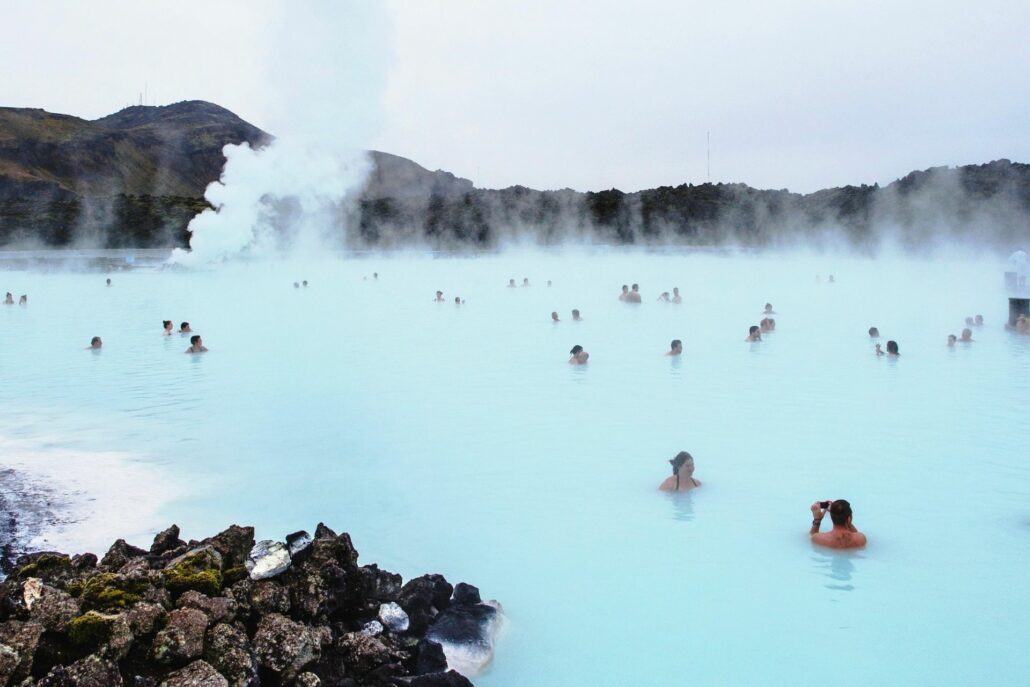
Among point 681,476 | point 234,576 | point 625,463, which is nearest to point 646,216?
point 625,463

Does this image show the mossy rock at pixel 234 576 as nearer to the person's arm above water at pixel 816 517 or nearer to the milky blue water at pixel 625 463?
the milky blue water at pixel 625 463

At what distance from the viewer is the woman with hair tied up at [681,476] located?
729 centimetres

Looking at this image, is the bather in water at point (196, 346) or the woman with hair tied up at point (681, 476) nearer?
the woman with hair tied up at point (681, 476)

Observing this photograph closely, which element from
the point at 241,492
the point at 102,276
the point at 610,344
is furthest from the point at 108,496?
the point at 102,276

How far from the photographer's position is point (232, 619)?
4066 millimetres

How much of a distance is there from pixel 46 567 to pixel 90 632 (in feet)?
3.82

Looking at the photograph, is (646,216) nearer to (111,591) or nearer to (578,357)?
(578,357)

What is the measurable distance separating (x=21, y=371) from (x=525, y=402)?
826 centimetres

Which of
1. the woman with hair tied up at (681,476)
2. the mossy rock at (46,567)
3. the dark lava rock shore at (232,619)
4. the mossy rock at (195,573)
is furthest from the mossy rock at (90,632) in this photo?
the woman with hair tied up at (681,476)

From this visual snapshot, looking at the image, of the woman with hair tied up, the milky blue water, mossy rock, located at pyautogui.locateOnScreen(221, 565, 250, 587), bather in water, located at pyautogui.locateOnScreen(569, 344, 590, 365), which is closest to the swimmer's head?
the woman with hair tied up

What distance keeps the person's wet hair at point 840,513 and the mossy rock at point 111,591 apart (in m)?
4.36

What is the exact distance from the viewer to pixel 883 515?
6746mm

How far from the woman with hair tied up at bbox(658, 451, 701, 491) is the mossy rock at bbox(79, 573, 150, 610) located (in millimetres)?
4363

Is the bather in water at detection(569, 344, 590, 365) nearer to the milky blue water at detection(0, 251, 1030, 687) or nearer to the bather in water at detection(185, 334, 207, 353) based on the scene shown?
the milky blue water at detection(0, 251, 1030, 687)
